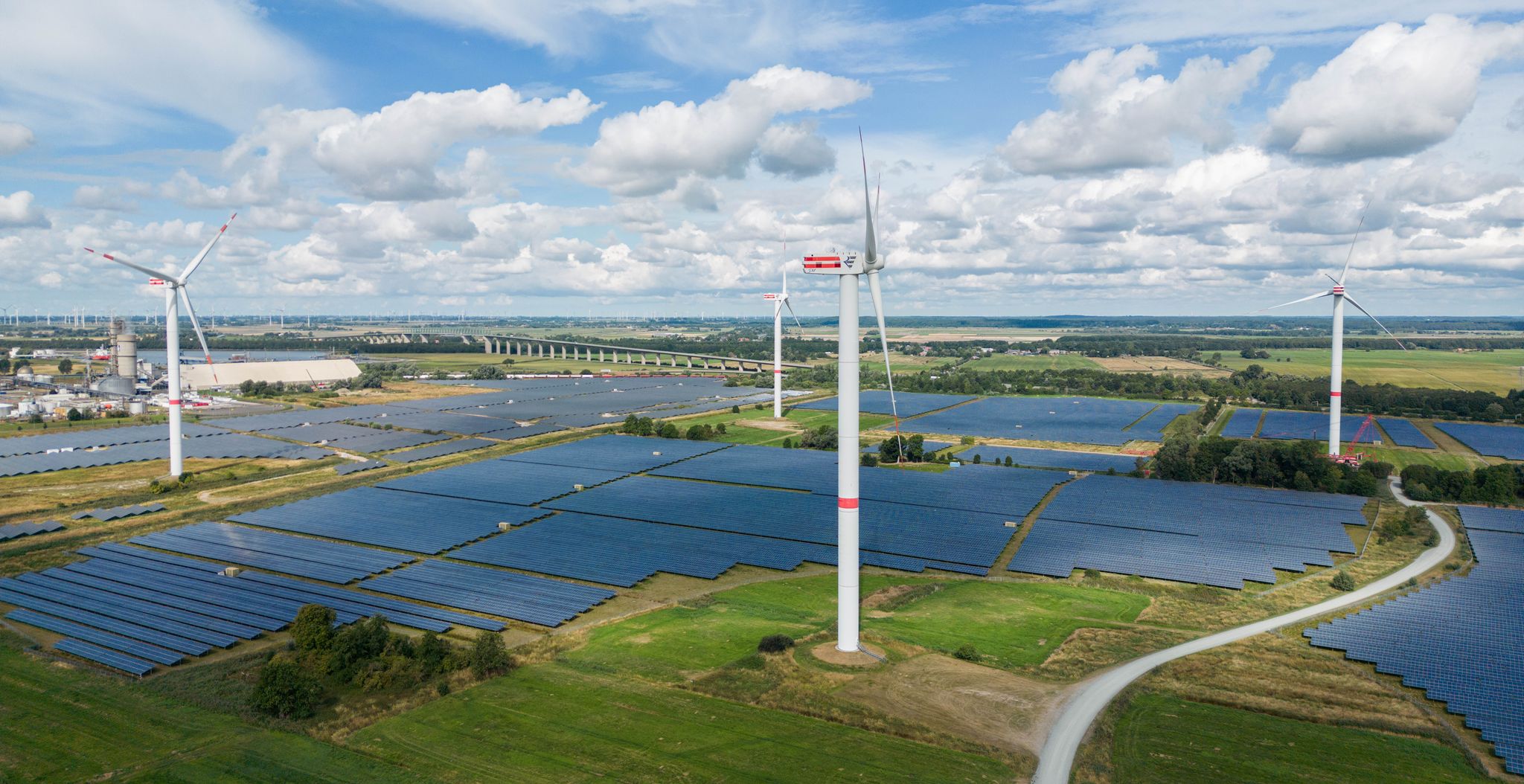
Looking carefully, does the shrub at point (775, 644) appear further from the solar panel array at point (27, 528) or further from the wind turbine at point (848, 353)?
the solar panel array at point (27, 528)

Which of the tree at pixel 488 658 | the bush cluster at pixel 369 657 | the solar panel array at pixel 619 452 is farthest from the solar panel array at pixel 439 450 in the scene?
the tree at pixel 488 658

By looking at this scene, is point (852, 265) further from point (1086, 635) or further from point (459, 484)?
point (459, 484)

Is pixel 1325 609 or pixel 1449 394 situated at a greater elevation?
pixel 1449 394

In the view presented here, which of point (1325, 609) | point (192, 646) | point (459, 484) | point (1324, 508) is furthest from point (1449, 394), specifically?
point (192, 646)

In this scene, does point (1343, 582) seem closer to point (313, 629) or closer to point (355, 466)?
point (313, 629)

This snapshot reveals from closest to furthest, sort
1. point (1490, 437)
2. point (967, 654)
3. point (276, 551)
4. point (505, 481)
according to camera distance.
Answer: point (967, 654)
point (276, 551)
point (505, 481)
point (1490, 437)

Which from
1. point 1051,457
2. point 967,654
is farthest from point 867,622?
point 1051,457

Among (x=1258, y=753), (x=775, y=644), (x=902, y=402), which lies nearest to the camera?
(x=1258, y=753)
